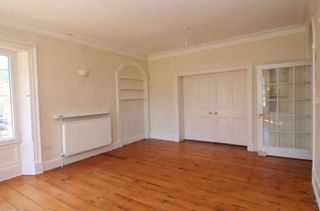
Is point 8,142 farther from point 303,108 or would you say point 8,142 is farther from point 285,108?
point 303,108

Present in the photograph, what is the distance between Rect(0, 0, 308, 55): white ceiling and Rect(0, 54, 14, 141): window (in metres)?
0.77

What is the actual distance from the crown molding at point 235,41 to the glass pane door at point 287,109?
718 millimetres

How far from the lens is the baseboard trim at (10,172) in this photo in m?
3.25

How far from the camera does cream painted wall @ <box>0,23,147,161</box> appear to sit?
143 inches

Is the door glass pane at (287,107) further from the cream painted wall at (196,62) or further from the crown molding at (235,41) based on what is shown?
the crown molding at (235,41)

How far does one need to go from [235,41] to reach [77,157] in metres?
4.28

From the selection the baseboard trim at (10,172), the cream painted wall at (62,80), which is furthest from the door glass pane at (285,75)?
the baseboard trim at (10,172)

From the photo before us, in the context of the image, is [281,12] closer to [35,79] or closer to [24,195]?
[35,79]

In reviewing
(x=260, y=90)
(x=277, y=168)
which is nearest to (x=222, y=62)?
(x=260, y=90)

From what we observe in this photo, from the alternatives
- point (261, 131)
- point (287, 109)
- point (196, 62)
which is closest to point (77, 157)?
point (196, 62)

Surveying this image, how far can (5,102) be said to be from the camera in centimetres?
335

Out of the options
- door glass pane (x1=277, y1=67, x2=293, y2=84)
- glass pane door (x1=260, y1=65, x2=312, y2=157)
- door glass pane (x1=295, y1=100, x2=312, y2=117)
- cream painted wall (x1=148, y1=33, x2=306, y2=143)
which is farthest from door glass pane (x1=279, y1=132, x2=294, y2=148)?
cream painted wall (x1=148, y1=33, x2=306, y2=143)

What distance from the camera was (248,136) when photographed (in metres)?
4.62

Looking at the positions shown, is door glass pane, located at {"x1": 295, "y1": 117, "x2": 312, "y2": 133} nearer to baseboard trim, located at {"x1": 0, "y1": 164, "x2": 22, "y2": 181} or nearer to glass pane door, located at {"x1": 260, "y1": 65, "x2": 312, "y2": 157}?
glass pane door, located at {"x1": 260, "y1": 65, "x2": 312, "y2": 157}
